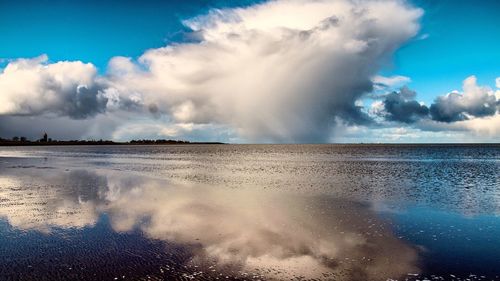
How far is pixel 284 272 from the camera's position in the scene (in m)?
11.3

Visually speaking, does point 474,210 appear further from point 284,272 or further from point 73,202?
point 73,202

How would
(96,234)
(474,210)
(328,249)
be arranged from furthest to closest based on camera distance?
(474,210), (96,234), (328,249)

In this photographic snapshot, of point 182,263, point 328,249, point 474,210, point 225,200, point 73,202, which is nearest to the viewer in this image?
point 182,263

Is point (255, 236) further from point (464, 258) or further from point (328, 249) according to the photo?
point (464, 258)

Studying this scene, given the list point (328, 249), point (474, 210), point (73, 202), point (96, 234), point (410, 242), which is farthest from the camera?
point (73, 202)

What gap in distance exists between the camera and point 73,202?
23812mm

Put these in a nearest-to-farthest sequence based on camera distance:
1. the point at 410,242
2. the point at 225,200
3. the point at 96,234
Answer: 1. the point at 410,242
2. the point at 96,234
3. the point at 225,200

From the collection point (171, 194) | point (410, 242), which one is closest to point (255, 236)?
point (410, 242)

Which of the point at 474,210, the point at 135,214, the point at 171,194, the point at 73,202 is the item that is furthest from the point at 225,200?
the point at 474,210

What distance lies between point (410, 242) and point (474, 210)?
32.4 ft

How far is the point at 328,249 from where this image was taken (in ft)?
45.0

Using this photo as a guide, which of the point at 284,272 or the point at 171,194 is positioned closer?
the point at 284,272

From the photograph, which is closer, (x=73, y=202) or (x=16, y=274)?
(x=16, y=274)

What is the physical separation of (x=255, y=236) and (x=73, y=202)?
14.2 meters
